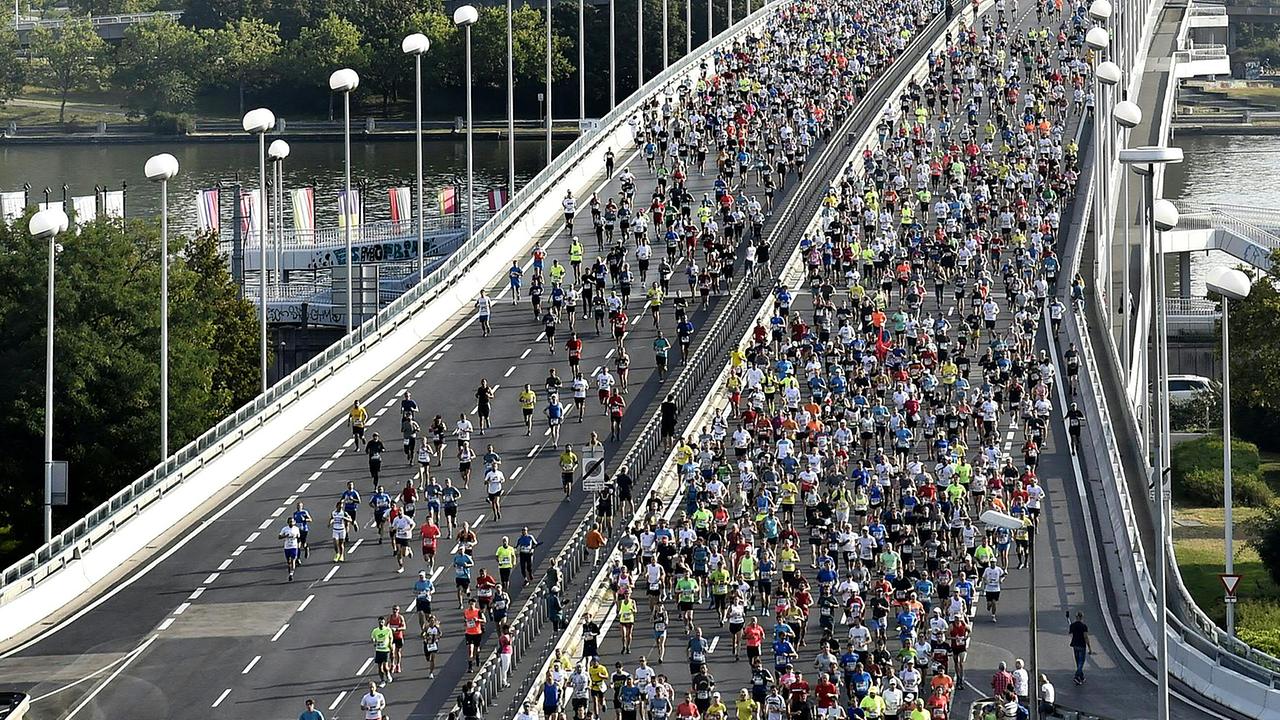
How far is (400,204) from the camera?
109m

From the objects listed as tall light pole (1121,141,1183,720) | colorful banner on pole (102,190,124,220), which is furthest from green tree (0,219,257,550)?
tall light pole (1121,141,1183,720)

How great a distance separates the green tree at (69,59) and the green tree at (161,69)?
2.12m

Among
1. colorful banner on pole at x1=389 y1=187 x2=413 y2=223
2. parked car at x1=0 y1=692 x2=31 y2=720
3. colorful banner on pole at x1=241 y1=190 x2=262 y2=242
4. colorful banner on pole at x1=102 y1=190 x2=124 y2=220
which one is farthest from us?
colorful banner on pole at x1=389 y1=187 x2=413 y2=223

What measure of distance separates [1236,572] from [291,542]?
24516 mm

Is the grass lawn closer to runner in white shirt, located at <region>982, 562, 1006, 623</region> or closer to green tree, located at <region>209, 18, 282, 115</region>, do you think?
runner in white shirt, located at <region>982, 562, 1006, 623</region>

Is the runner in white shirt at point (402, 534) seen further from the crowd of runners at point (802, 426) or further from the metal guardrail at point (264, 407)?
the metal guardrail at point (264, 407)

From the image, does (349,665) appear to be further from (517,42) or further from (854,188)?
(517,42)

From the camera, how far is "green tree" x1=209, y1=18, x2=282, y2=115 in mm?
162000

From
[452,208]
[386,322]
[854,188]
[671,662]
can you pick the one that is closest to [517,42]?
[452,208]

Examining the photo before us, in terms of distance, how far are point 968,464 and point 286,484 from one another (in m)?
14.9

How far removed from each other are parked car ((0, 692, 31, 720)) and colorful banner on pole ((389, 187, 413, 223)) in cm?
6785

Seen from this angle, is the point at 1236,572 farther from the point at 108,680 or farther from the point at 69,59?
the point at 69,59

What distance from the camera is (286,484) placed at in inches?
2116

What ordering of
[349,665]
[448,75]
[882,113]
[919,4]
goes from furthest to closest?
[448,75]
[919,4]
[882,113]
[349,665]
